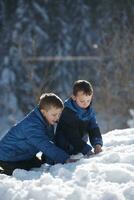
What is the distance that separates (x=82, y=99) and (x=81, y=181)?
160cm

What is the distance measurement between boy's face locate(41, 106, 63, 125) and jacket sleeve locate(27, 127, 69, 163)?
0.15m

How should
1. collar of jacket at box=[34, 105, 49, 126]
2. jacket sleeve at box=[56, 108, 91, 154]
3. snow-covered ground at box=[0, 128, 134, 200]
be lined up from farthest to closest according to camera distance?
jacket sleeve at box=[56, 108, 91, 154]
collar of jacket at box=[34, 105, 49, 126]
snow-covered ground at box=[0, 128, 134, 200]

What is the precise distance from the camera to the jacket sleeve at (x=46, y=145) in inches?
253

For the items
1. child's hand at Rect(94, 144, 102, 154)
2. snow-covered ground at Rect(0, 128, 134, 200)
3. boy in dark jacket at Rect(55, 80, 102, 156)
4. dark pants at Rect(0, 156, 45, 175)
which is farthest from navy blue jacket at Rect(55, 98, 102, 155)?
snow-covered ground at Rect(0, 128, 134, 200)

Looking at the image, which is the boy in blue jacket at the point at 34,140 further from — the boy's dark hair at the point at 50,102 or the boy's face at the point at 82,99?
the boy's face at the point at 82,99

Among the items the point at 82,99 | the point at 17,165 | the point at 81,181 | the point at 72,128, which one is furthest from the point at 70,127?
the point at 81,181

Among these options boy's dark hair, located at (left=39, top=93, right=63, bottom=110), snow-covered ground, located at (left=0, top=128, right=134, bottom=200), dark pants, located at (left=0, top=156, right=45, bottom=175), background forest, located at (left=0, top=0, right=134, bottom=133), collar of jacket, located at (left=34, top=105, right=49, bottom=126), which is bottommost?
snow-covered ground, located at (left=0, top=128, right=134, bottom=200)

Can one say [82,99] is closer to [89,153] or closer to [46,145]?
[89,153]

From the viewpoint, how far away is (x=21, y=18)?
29.8 metres

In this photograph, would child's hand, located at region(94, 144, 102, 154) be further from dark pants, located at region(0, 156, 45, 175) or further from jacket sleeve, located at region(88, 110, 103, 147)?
dark pants, located at region(0, 156, 45, 175)

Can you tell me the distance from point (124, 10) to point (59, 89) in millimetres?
5017

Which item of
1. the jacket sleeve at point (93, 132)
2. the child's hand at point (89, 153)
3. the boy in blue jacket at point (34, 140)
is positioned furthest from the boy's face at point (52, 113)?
the jacket sleeve at point (93, 132)

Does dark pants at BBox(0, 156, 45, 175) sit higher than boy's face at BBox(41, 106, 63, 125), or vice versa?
boy's face at BBox(41, 106, 63, 125)

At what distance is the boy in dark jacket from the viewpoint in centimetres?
683
